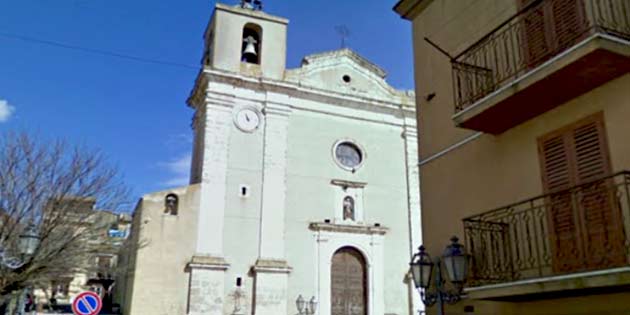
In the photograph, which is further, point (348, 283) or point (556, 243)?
point (348, 283)

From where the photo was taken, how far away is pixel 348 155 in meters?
23.5

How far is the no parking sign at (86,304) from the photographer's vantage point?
9.84 meters

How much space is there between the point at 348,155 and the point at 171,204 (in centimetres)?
730

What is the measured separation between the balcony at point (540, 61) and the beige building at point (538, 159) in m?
0.02

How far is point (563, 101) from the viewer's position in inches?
287

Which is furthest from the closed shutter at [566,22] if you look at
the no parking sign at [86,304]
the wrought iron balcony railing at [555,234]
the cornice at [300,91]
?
the cornice at [300,91]

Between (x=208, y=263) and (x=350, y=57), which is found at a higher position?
(x=350, y=57)

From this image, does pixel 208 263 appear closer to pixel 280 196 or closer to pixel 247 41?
pixel 280 196

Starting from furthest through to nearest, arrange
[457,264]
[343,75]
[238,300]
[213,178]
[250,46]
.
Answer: [343,75], [250,46], [213,178], [238,300], [457,264]

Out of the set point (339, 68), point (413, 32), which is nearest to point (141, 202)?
point (339, 68)

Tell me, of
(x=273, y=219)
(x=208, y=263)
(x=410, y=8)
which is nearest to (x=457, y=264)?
(x=410, y=8)

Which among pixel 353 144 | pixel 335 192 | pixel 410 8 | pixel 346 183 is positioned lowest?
pixel 335 192

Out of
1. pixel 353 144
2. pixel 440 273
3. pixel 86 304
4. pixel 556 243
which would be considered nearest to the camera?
pixel 556 243

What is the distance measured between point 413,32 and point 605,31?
16.7 feet
